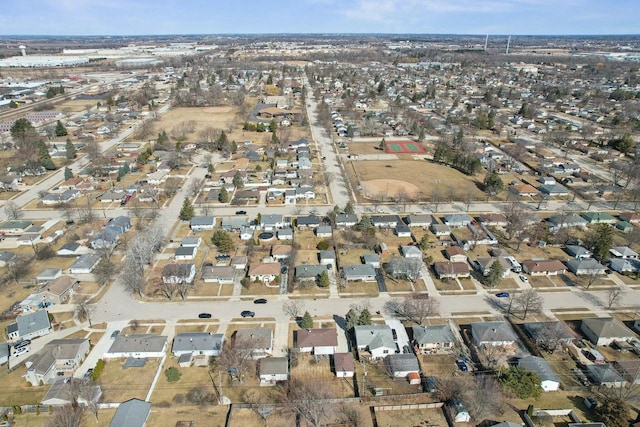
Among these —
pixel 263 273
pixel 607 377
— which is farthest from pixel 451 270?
pixel 263 273

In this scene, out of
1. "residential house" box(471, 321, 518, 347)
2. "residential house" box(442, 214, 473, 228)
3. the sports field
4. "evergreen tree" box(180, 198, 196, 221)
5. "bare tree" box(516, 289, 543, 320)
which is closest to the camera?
"residential house" box(471, 321, 518, 347)

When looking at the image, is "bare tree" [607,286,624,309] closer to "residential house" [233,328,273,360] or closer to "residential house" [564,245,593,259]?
"residential house" [564,245,593,259]

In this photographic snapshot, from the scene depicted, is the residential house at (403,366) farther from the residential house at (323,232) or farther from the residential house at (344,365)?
the residential house at (323,232)

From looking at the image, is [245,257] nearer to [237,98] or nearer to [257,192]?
[257,192]

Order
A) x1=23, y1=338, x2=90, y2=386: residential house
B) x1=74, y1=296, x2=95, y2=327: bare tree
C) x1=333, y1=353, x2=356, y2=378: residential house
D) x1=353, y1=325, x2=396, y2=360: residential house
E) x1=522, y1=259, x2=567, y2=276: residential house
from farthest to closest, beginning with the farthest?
x1=522, y1=259, x2=567, y2=276: residential house, x1=74, y1=296, x2=95, y2=327: bare tree, x1=353, y1=325, x2=396, y2=360: residential house, x1=333, y1=353, x2=356, y2=378: residential house, x1=23, y1=338, x2=90, y2=386: residential house

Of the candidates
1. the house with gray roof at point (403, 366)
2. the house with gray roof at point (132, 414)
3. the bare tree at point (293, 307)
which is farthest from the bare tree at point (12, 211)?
the house with gray roof at point (403, 366)

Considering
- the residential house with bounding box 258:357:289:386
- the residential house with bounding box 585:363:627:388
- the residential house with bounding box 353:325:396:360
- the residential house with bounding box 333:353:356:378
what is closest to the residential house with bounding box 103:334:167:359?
the residential house with bounding box 258:357:289:386
